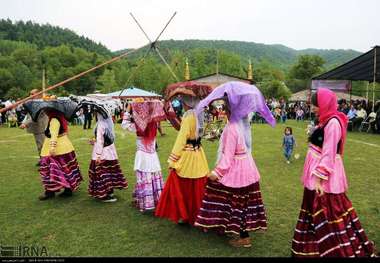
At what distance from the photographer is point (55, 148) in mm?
6863

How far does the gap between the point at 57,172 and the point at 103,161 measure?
0.91 meters

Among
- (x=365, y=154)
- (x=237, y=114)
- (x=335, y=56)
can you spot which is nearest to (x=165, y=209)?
(x=237, y=114)

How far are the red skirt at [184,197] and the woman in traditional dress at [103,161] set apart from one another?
66.8 inches

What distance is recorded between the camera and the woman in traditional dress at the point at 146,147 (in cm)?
610

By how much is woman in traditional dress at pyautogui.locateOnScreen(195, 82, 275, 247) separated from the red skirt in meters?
0.59

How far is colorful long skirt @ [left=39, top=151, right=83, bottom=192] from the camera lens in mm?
6929

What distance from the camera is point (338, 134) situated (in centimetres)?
396

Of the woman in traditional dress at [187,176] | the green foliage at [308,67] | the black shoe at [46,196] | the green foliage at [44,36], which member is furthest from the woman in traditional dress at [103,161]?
the green foliage at [44,36]

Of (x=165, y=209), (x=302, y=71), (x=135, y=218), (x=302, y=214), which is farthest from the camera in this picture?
(x=302, y=71)

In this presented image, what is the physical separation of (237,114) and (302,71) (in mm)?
79860

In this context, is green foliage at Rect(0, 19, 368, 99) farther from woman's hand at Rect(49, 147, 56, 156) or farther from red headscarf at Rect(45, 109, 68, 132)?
woman's hand at Rect(49, 147, 56, 156)

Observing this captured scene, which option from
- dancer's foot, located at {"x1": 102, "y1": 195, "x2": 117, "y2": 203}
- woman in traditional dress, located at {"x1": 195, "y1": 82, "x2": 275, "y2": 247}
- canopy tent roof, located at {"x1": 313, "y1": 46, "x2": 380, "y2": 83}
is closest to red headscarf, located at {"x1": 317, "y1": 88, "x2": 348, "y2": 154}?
woman in traditional dress, located at {"x1": 195, "y1": 82, "x2": 275, "y2": 247}

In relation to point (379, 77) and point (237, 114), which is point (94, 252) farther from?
point (379, 77)

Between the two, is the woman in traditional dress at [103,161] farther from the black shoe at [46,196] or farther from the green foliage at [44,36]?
the green foliage at [44,36]
